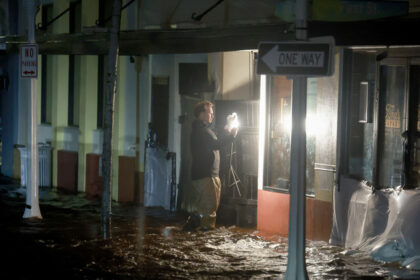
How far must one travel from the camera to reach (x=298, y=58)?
7395 millimetres

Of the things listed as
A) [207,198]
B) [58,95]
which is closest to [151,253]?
[207,198]

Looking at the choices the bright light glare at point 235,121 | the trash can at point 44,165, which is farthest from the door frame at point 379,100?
the trash can at point 44,165

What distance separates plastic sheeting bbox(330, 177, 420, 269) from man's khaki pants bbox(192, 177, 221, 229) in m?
2.12

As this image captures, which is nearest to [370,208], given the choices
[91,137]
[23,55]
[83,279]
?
[83,279]

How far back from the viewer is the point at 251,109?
12117 mm

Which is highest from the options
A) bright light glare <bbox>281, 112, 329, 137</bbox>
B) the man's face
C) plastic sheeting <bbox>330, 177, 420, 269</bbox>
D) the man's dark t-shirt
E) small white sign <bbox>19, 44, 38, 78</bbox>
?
small white sign <bbox>19, 44, 38, 78</bbox>

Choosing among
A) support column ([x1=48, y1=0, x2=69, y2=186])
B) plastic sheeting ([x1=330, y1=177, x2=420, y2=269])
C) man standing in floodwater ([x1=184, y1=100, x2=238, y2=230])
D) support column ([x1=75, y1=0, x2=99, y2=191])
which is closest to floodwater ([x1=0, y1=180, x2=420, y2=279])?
plastic sheeting ([x1=330, y1=177, x2=420, y2=269])

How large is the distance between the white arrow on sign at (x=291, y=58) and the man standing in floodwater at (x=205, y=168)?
4.14 metres

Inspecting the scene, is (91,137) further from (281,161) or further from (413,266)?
(413,266)

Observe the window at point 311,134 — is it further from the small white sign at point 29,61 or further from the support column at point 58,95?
the support column at point 58,95

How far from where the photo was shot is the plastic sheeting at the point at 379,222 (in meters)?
9.03

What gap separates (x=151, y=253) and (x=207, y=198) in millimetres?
1943

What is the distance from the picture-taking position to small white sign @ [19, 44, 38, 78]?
12391 mm

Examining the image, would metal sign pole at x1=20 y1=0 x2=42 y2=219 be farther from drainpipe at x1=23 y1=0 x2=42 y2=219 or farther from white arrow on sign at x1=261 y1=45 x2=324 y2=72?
white arrow on sign at x1=261 y1=45 x2=324 y2=72
